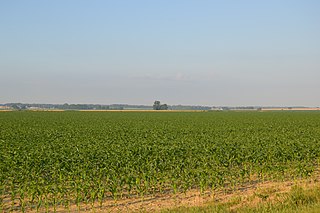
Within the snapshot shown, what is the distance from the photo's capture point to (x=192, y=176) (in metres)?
12.5

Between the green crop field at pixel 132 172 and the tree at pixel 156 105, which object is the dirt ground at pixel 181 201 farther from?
the tree at pixel 156 105

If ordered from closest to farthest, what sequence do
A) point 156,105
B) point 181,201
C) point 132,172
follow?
point 181,201 < point 132,172 < point 156,105

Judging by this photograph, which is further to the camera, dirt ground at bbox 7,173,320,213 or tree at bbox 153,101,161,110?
tree at bbox 153,101,161,110

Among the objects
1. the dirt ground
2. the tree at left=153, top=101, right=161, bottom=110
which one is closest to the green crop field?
the dirt ground

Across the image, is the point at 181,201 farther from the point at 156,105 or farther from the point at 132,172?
the point at 156,105

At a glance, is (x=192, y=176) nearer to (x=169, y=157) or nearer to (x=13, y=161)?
(x=169, y=157)

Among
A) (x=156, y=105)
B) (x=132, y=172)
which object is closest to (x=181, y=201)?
(x=132, y=172)

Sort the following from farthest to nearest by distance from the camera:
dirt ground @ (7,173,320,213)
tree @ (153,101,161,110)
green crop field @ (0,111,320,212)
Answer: tree @ (153,101,161,110) → green crop field @ (0,111,320,212) → dirt ground @ (7,173,320,213)

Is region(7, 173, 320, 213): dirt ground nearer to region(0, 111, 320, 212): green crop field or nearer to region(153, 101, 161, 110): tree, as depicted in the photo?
region(0, 111, 320, 212): green crop field

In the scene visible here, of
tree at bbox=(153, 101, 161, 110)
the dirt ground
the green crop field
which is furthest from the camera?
tree at bbox=(153, 101, 161, 110)

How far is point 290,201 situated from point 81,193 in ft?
19.2

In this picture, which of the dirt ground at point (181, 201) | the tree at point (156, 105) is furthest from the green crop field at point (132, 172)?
the tree at point (156, 105)

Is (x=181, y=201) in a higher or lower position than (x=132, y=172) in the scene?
lower

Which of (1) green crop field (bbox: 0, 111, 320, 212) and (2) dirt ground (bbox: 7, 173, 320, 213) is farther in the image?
(1) green crop field (bbox: 0, 111, 320, 212)
